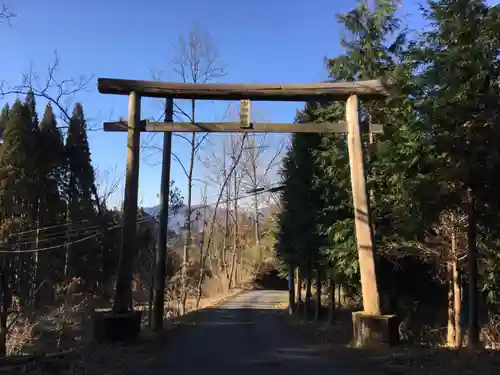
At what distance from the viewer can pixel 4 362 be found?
27.1 feet

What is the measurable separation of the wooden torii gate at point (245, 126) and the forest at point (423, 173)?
901 millimetres

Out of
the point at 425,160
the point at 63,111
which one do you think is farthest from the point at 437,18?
the point at 63,111

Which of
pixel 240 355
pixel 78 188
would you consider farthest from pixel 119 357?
pixel 78 188

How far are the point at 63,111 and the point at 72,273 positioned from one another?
3111 cm

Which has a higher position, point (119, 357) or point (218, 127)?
point (218, 127)

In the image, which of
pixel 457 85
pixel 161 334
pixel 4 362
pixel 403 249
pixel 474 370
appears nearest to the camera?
pixel 474 370

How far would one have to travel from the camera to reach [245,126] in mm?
11922

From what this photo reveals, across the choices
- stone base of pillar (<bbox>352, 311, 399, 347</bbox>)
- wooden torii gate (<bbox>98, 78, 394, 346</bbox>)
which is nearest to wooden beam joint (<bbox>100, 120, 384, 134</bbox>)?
wooden torii gate (<bbox>98, 78, 394, 346</bbox>)

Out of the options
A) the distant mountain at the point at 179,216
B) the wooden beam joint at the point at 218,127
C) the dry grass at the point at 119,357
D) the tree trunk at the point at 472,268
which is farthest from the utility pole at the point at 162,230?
the tree trunk at the point at 472,268

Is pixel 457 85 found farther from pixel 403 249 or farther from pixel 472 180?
pixel 403 249

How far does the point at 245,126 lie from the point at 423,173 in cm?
399

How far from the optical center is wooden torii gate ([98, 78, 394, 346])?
11.5 metres

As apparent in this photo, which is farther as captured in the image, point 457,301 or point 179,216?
point 179,216

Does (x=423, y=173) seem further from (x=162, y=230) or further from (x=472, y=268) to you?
(x=162, y=230)
